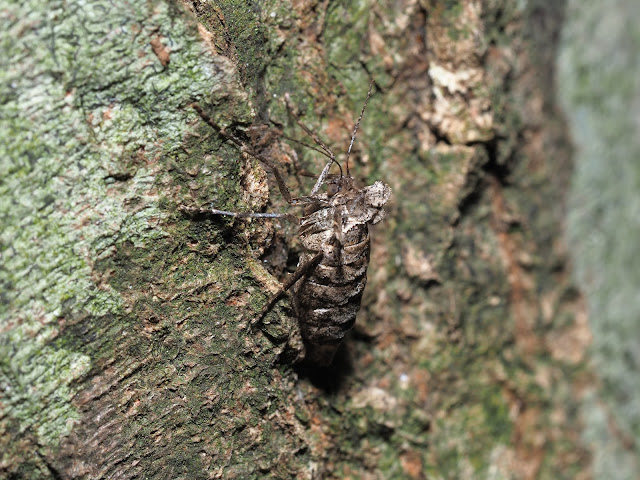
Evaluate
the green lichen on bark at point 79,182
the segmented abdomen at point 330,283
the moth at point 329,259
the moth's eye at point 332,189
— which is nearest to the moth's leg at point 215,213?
the moth at point 329,259

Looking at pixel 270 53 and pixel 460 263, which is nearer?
pixel 270 53

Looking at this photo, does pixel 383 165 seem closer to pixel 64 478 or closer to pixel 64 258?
pixel 64 258

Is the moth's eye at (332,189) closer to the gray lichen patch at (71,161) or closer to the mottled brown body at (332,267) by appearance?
the mottled brown body at (332,267)

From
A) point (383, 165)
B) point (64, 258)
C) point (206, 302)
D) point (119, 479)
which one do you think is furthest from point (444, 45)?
point (119, 479)

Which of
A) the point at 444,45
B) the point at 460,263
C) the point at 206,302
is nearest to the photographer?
the point at 206,302

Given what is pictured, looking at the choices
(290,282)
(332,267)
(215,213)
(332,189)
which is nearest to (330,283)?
(332,267)

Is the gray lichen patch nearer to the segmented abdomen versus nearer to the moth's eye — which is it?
the segmented abdomen

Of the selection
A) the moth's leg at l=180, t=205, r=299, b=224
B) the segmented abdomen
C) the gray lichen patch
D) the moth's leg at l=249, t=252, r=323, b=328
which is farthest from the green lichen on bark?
the segmented abdomen
